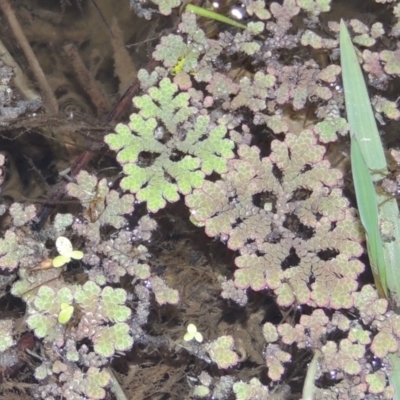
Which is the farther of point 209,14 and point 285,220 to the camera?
point 209,14

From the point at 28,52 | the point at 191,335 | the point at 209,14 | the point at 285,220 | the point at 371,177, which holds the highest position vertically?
the point at 209,14

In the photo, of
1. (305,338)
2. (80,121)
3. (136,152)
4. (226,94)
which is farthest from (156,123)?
(305,338)

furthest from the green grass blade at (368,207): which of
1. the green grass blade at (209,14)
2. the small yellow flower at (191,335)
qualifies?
the green grass blade at (209,14)

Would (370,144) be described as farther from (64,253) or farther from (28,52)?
(28,52)

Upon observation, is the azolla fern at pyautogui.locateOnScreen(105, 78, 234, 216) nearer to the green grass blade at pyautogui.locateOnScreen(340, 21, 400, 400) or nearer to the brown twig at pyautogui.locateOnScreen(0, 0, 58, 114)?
the green grass blade at pyautogui.locateOnScreen(340, 21, 400, 400)

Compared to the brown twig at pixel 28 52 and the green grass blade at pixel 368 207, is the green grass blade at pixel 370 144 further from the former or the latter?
the brown twig at pixel 28 52

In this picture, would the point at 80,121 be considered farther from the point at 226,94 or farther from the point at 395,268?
the point at 395,268

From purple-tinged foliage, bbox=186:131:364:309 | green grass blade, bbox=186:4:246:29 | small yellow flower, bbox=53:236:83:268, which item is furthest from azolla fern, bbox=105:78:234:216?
green grass blade, bbox=186:4:246:29

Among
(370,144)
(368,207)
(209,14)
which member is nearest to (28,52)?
(209,14)
